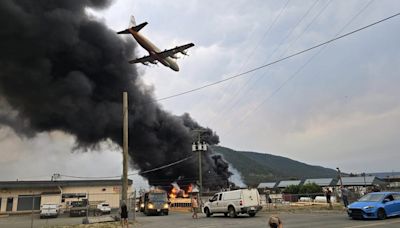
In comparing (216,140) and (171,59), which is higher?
(171,59)

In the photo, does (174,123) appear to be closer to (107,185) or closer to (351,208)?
(107,185)

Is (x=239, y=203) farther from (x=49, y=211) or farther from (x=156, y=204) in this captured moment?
(x=49, y=211)

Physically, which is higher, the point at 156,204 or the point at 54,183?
the point at 54,183

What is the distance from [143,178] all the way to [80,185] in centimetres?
1067

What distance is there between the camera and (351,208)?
668 inches

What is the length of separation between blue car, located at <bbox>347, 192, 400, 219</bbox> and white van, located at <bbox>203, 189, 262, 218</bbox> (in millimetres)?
7554

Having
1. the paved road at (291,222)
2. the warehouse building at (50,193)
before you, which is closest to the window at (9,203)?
the warehouse building at (50,193)

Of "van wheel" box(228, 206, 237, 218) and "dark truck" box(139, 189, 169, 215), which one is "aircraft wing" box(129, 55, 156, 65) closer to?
"dark truck" box(139, 189, 169, 215)

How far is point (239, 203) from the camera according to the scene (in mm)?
23391

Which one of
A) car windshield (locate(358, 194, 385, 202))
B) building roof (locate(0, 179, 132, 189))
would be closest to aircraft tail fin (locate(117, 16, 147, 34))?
building roof (locate(0, 179, 132, 189))

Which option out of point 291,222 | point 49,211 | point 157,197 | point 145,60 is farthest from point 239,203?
point 145,60

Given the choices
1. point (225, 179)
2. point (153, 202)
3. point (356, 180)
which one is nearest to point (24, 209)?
point (153, 202)

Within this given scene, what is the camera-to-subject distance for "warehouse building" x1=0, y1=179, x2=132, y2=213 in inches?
1805

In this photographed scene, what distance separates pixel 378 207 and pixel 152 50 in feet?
115
